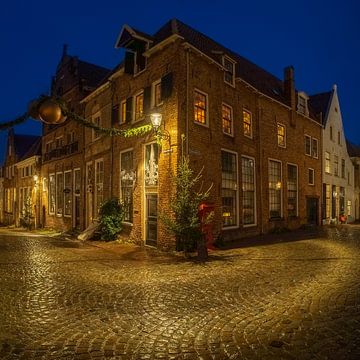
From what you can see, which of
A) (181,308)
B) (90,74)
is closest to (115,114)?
(90,74)

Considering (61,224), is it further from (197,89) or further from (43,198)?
(197,89)

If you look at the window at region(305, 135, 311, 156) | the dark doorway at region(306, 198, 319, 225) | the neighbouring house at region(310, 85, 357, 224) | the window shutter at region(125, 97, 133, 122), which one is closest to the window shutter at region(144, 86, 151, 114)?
the window shutter at region(125, 97, 133, 122)

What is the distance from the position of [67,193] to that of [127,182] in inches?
332

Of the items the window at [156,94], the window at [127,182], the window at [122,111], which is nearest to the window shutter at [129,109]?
the window at [122,111]

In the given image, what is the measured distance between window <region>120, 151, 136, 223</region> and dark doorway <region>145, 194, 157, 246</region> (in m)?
1.52

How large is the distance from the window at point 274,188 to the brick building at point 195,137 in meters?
0.06

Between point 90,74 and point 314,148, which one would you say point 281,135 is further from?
point 90,74

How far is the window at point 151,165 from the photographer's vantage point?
13.4 m

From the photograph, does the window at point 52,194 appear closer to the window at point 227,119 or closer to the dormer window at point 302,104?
the window at point 227,119

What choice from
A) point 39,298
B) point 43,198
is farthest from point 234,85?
point 43,198

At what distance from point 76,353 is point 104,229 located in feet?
37.6

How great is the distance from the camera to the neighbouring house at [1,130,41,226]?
27516 millimetres

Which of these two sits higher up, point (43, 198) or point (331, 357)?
point (43, 198)

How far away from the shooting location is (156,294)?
6613 millimetres
